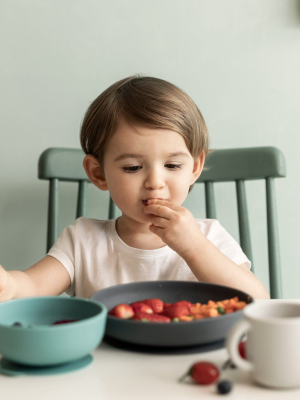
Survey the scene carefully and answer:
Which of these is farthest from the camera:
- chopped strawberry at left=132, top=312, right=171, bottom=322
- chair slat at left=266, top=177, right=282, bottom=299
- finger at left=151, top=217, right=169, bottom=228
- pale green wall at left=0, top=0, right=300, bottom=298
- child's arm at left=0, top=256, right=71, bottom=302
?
pale green wall at left=0, top=0, right=300, bottom=298

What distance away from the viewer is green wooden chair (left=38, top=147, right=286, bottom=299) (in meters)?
1.36

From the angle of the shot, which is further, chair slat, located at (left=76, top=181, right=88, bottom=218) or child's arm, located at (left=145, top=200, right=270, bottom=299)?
chair slat, located at (left=76, top=181, right=88, bottom=218)

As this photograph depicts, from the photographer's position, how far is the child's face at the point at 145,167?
1057 millimetres

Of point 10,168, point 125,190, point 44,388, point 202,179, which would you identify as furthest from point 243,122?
point 44,388

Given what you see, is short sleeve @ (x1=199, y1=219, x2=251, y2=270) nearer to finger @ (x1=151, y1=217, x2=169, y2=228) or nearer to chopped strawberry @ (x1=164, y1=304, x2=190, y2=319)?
finger @ (x1=151, y1=217, x2=169, y2=228)

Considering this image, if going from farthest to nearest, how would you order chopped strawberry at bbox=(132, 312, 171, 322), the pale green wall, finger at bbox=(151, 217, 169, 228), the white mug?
the pale green wall, finger at bbox=(151, 217, 169, 228), chopped strawberry at bbox=(132, 312, 171, 322), the white mug

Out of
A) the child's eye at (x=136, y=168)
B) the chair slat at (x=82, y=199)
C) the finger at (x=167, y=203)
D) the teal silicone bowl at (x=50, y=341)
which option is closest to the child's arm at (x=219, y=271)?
the finger at (x=167, y=203)

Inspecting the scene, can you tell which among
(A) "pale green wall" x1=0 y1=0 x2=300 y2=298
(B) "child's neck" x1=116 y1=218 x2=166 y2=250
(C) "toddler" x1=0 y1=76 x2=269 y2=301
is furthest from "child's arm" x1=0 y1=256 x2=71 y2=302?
(A) "pale green wall" x1=0 y1=0 x2=300 y2=298

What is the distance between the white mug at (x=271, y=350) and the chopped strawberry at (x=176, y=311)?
0.51 feet

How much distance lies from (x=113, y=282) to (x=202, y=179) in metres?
0.43

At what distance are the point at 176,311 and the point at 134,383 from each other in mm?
158

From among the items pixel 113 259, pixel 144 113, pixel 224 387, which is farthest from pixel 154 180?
pixel 224 387

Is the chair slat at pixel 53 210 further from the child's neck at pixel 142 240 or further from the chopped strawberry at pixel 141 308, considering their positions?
the chopped strawberry at pixel 141 308

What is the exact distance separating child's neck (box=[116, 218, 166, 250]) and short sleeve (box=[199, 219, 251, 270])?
4.9 inches
